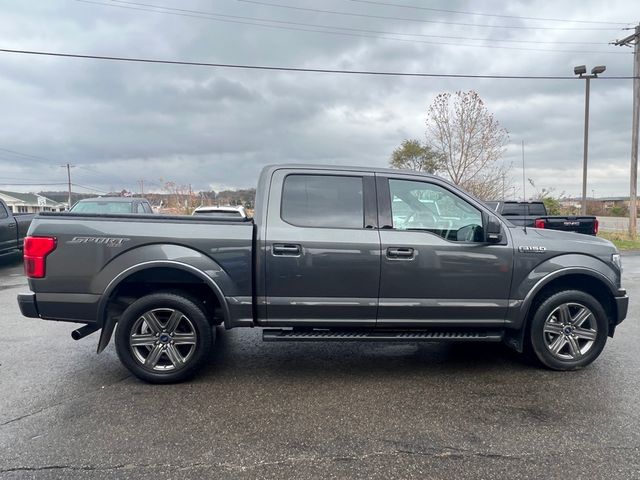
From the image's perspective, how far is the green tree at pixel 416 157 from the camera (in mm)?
24156

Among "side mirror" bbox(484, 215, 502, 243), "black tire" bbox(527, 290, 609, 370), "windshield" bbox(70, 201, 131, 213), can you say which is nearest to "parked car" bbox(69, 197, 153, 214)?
"windshield" bbox(70, 201, 131, 213)

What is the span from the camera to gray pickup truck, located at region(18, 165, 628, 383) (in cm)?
386

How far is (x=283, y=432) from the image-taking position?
3154 millimetres

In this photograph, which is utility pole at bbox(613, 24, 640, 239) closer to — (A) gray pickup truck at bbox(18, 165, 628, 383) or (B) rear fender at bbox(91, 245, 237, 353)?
(A) gray pickup truck at bbox(18, 165, 628, 383)

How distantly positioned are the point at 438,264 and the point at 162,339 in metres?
2.61

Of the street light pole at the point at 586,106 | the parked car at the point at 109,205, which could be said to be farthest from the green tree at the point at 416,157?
the parked car at the point at 109,205

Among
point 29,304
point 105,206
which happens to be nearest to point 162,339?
point 29,304

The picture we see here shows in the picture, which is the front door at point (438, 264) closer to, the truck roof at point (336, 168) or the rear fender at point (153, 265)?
the truck roof at point (336, 168)

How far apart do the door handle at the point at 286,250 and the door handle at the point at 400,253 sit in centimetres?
82

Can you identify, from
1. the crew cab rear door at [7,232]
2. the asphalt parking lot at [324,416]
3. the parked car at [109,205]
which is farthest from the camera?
the crew cab rear door at [7,232]

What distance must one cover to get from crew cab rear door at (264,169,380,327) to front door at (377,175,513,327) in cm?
14

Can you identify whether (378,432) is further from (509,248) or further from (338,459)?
(509,248)

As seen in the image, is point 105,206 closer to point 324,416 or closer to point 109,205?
point 109,205

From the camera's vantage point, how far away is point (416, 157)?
26.7 m
